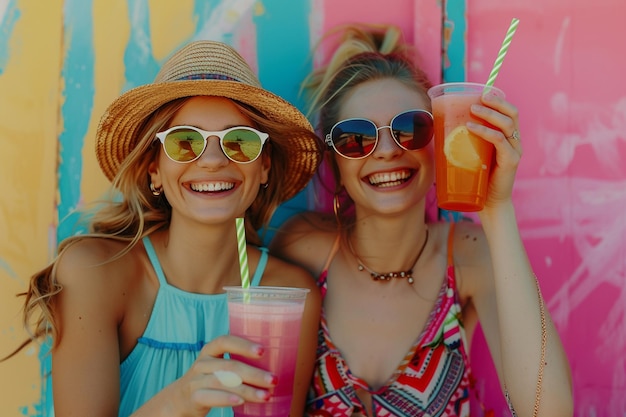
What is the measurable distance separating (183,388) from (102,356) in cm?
Result: 62

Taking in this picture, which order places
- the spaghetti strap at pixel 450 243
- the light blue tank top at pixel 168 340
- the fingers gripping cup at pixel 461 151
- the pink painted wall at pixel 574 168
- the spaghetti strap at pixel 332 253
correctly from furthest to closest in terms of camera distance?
the pink painted wall at pixel 574 168 → the spaghetti strap at pixel 332 253 → the spaghetti strap at pixel 450 243 → the light blue tank top at pixel 168 340 → the fingers gripping cup at pixel 461 151

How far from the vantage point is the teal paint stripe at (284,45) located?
3.69 metres

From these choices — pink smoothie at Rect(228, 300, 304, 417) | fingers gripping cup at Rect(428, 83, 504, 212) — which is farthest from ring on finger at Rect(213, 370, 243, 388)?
fingers gripping cup at Rect(428, 83, 504, 212)

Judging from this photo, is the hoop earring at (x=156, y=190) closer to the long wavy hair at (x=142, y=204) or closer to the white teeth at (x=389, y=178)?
the long wavy hair at (x=142, y=204)

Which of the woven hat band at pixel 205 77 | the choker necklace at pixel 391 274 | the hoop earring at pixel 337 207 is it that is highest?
the woven hat band at pixel 205 77

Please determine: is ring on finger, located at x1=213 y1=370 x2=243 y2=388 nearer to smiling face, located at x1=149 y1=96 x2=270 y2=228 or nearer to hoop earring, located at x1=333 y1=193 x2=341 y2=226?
smiling face, located at x1=149 y1=96 x2=270 y2=228

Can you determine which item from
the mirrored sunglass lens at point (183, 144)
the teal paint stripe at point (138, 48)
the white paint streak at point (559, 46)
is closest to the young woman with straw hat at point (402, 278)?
the mirrored sunglass lens at point (183, 144)

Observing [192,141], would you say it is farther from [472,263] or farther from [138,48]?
[472,263]

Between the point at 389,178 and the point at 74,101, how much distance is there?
1.65 m

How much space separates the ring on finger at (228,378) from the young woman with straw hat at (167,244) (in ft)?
1.55

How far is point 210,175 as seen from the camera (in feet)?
9.14

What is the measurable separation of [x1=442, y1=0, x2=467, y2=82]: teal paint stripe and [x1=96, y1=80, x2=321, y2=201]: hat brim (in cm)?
83

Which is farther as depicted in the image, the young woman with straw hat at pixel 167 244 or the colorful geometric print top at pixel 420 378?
the colorful geometric print top at pixel 420 378

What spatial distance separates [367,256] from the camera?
10.8 ft
